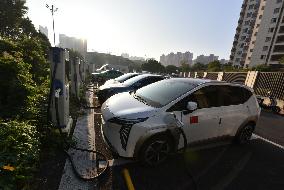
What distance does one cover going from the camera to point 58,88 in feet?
17.4

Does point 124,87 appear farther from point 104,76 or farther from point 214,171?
point 104,76

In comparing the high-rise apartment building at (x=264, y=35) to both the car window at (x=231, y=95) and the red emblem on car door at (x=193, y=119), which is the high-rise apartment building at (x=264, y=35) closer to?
the car window at (x=231, y=95)

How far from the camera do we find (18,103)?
5289 millimetres

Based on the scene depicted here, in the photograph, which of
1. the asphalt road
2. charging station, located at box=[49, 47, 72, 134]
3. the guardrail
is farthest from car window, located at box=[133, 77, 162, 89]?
the guardrail

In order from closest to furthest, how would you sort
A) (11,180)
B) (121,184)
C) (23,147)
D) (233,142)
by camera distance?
(11,180), (23,147), (121,184), (233,142)

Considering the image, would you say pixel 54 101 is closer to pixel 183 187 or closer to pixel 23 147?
pixel 23 147

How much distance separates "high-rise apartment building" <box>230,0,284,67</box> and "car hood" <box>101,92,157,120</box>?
71.3 m

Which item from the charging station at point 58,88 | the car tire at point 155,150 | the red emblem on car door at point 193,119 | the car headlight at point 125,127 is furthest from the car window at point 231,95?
the charging station at point 58,88

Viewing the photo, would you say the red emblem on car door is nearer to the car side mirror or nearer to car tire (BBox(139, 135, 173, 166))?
the car side mirror

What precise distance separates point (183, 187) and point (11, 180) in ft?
8.75

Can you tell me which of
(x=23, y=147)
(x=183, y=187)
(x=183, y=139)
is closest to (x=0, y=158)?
(x=23, y=147)

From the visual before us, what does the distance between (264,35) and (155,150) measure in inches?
3088

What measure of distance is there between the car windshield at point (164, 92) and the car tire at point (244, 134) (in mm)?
2004

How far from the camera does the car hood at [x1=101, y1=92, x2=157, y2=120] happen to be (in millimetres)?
4281
